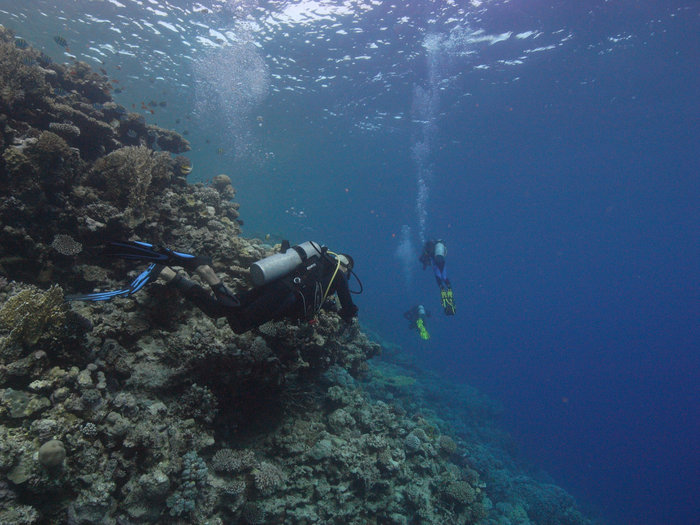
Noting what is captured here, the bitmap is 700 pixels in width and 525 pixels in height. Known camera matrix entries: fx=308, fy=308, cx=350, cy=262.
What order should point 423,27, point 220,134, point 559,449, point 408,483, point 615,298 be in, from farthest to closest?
point 615,298
point 220,134
point 559,449
point 423,27
point 408,483

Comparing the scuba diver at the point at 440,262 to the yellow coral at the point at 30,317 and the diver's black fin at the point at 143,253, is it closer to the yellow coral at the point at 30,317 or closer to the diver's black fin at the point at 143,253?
the diver's black fin at the point at 143,253

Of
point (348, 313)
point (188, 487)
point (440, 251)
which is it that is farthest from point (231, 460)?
point (440, 251)

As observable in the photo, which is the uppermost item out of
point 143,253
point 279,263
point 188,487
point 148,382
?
point 279,263

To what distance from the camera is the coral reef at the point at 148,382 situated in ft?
10.3

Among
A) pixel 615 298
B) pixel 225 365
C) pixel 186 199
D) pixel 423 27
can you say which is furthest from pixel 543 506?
pixel 615 298

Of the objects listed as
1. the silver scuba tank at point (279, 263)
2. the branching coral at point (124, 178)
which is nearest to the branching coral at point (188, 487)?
the silver scuba tank at point (279, 263)

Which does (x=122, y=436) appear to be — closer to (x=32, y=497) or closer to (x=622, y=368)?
(x=32, y=497)

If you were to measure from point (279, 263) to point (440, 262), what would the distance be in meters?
10.7

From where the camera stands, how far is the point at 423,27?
62.4ft

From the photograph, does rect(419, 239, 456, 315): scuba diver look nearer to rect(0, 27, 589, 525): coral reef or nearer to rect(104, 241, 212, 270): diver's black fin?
rect(0, 27, 589, 525): coral reef

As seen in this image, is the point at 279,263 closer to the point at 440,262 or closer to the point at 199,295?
the point at 199,295

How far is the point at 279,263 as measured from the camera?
4703 mm

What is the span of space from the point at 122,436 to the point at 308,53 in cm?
2607

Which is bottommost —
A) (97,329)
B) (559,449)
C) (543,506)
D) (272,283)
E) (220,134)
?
(559,449)
